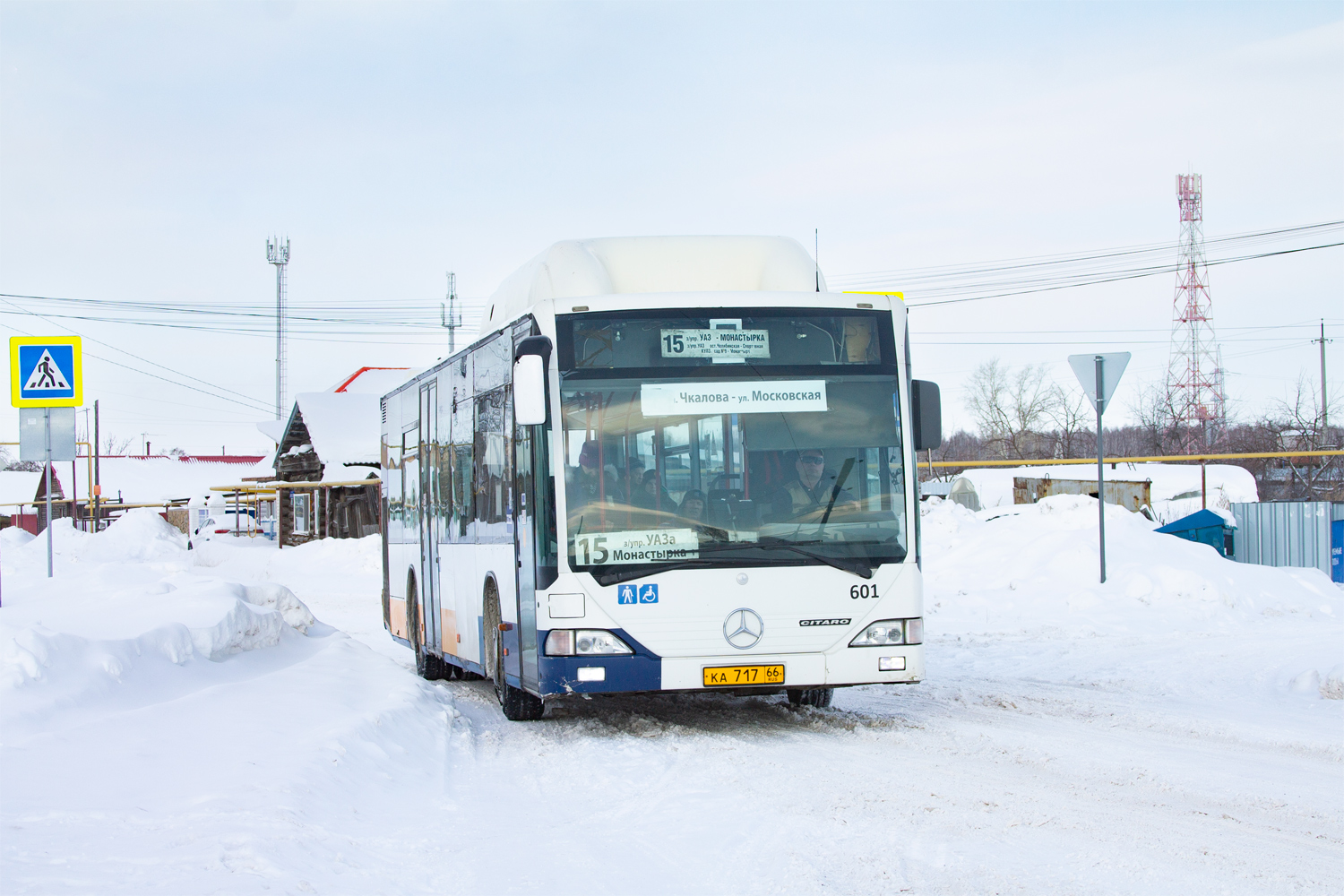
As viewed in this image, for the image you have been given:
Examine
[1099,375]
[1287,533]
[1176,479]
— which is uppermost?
[1099,375]

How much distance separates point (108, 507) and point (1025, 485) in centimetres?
5818

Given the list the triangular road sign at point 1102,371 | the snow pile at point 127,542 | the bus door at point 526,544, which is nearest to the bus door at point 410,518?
the bus door at point 526,544


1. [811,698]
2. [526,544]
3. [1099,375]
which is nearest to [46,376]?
[526,544]

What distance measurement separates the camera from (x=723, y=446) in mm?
8984

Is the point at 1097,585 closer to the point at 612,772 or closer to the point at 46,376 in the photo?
the point at 612,772

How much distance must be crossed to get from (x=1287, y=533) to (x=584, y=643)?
1750 centimetres

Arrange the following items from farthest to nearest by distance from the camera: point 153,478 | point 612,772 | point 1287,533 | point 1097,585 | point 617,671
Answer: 1. point 153,478
2. point 1287,533
3. point 1097,585
4. point 617,671
5. point 612,772

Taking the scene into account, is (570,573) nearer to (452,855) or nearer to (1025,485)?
(452,855)

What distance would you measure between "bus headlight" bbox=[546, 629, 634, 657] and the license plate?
0.57 metres

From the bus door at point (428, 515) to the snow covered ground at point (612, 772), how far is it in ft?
2.23

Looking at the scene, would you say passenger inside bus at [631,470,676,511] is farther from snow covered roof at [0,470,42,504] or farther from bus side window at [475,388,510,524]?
snow covered roof at [0,470,42,504]

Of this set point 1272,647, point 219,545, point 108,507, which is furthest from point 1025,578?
point 108,507

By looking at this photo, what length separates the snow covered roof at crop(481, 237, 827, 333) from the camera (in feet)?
33.2

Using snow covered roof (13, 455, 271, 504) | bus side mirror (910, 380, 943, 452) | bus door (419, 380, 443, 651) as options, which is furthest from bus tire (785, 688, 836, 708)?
snow covered roof (13, 455, 271, 504)
